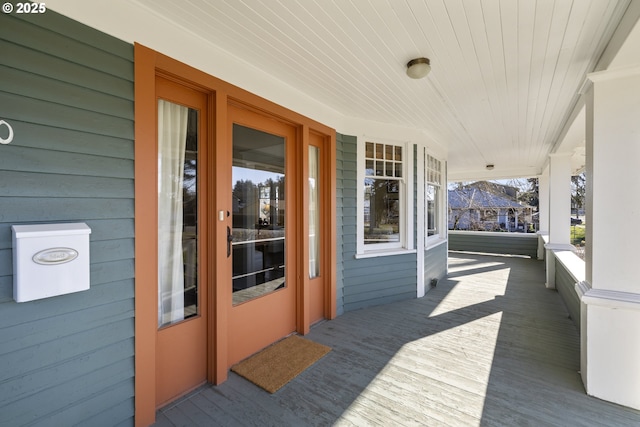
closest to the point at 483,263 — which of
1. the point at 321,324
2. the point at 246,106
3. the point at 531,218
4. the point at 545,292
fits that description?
the point at 545,292

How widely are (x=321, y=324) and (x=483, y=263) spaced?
18.5 ft

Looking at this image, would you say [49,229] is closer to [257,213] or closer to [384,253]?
[257,213]

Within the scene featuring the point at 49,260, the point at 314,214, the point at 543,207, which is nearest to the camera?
the point at 49,260

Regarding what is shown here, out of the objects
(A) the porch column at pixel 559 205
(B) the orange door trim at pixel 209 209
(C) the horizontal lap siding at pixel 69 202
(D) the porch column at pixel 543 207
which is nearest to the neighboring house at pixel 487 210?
(D) the porch column at pixel 543 207

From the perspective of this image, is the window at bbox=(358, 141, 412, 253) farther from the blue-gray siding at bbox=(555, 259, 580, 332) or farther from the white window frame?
the blue-gray siding at bbox=(555, 259, 580, 332)

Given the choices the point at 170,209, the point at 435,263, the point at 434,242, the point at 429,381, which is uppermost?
the point at 170,209

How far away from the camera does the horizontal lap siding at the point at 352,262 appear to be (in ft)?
12.1

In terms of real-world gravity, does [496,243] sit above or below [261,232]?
below

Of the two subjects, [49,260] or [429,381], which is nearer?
[49,260]

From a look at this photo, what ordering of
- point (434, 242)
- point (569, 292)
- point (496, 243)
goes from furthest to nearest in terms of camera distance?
1. point (496, 243)
2. point (434, 242)
3. point (569, 292)

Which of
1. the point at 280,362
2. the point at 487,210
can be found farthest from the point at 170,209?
the point at 487,210

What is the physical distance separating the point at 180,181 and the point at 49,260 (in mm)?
949

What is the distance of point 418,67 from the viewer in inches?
93.1

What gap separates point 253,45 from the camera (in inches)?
83.9
